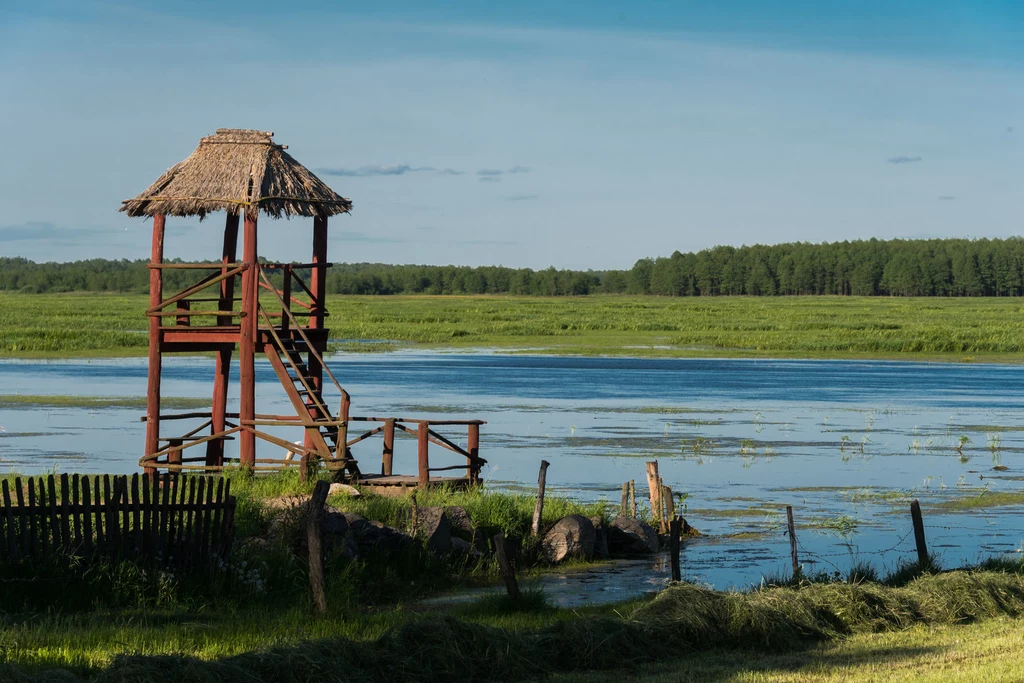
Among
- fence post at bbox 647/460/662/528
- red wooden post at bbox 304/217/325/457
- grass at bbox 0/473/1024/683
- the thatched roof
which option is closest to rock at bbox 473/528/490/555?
grass at bbox 0/473/1024/683

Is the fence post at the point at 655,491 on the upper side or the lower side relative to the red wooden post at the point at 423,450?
lower

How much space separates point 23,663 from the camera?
11.2 meters

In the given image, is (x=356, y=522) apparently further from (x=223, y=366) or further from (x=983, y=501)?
(x=983, y=501)

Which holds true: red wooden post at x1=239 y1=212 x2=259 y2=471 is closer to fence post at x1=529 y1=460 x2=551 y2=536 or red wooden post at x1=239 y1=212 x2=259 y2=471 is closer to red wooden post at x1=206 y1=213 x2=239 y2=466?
red wooden post at x1=206 y1=213 x2=239 y2=466

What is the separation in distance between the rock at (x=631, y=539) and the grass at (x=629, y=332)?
5623cm

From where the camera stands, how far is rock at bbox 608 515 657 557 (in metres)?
21.2

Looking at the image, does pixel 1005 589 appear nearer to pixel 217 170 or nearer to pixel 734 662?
pixel 734 662

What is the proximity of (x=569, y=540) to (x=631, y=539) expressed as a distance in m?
1.37

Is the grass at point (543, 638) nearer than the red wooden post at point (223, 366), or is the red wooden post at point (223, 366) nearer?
the grass at point (543, 638)

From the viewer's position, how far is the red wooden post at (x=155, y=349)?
23.7 m

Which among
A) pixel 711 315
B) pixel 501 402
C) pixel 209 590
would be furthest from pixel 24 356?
pixel 711 315

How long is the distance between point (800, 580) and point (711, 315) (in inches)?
4668

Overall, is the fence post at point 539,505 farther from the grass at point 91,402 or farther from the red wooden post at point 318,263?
the grass at point 91,402

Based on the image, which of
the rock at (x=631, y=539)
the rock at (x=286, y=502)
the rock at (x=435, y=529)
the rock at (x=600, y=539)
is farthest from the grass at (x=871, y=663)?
the rock at (x=631, y=539)
